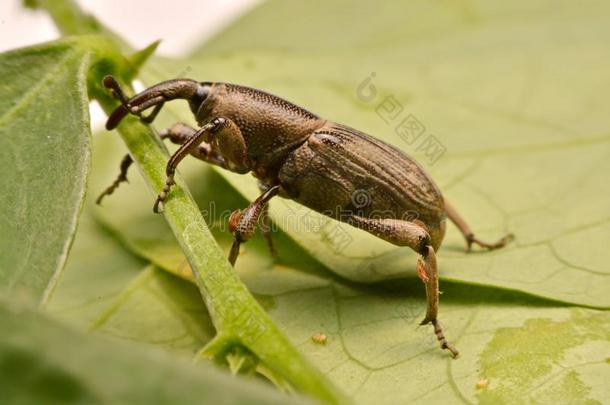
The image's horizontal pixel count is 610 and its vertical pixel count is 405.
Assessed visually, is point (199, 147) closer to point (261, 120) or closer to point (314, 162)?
point (261, 120)

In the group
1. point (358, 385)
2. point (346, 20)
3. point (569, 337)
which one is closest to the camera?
point (358, 385)

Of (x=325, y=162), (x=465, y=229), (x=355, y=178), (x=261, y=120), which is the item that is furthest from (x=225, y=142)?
(x=465, y=229)

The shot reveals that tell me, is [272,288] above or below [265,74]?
below

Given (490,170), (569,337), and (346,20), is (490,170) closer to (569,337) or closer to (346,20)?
(569,337)

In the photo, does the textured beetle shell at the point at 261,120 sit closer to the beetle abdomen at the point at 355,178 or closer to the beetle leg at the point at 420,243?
the beetle abdomen at the point at 355,178

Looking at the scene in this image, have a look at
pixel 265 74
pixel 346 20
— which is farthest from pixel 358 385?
pixel 346 20

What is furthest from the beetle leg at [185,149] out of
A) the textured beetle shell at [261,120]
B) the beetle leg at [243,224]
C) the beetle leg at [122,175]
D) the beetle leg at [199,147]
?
the beetle leg at [122,175]
